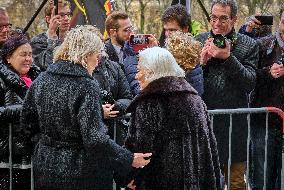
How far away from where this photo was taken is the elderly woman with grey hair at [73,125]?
12.3 ft

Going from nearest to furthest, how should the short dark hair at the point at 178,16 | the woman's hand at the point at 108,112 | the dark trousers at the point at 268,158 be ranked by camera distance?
the woman's hand at the point at 108,112 < the dark trousers at the point at 268,158 < the short dark hair at the point at 178,16

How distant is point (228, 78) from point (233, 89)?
0.12 meters

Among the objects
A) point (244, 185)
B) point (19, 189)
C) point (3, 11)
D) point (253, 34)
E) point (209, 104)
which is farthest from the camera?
point (253, 34)

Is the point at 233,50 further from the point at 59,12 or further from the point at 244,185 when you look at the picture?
the point at 59,12

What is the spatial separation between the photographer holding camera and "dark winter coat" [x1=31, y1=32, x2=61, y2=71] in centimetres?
148

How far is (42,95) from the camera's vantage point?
3846 millimetres

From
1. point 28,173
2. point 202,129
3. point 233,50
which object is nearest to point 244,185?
point 233,50

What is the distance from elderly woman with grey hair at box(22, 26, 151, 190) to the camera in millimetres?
3762

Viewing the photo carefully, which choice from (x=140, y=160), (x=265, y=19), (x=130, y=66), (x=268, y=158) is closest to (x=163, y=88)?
(x=140, y=160)

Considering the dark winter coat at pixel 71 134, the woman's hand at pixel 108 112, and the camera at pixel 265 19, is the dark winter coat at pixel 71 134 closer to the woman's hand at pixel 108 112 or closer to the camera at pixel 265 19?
the woman's hand at pixel 108 112

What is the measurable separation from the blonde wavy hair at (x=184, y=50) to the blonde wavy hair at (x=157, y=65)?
1.58 ft

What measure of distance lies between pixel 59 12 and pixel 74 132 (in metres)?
2.66

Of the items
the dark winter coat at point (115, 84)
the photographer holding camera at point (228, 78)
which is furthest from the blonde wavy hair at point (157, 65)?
the photographer holding camera at point (228, 78)

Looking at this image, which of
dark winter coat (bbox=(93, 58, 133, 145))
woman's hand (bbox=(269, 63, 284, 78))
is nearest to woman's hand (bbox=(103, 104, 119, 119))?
dark winter coat (bbox=(93, 58, 133, 145))
